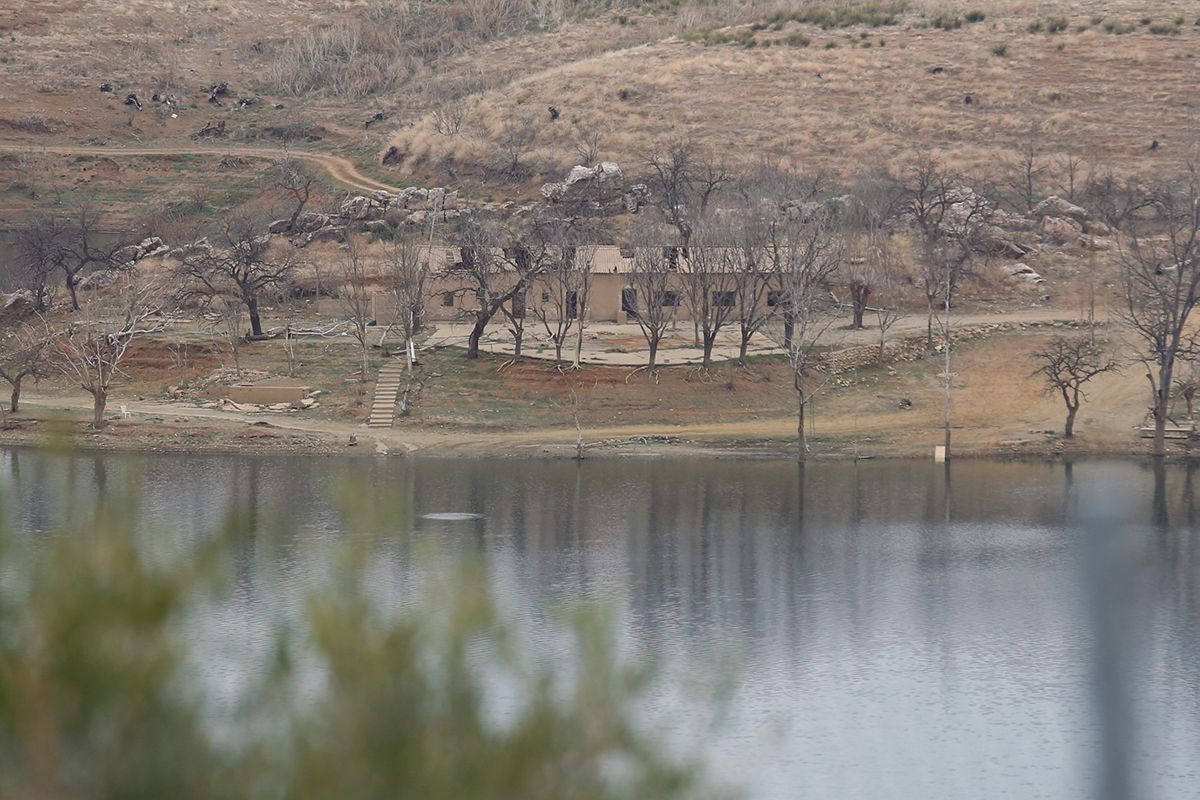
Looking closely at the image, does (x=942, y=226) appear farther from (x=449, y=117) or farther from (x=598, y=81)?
(x=449, y=117)

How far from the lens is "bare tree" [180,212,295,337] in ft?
187

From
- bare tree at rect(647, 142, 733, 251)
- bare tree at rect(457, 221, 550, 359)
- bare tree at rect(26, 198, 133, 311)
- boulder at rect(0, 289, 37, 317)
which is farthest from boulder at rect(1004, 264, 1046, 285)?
boulder at rect(0, 289, 37, 317)

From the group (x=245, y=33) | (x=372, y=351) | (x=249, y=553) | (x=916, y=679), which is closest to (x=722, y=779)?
(x=916, y=679)

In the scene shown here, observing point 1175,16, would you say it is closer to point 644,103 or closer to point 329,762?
point 644,103

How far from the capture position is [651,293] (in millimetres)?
50875

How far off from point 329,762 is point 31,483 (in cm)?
3509

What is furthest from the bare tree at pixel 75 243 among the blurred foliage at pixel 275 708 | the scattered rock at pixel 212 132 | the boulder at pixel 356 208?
the blurred foliage at pixel 275 708

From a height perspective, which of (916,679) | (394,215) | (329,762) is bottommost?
(916,679)

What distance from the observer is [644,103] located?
→ 87438mm

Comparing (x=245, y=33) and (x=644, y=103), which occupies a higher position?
(x=245, y=33)

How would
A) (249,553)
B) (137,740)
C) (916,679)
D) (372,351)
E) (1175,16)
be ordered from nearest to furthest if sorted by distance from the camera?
(137,740) < (916,679) < (249,553) < (372,351) < (1175,16)

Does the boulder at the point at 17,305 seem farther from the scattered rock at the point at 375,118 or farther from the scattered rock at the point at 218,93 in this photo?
the scattered rock at the point at 218,93

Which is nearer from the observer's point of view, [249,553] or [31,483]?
[249,553]

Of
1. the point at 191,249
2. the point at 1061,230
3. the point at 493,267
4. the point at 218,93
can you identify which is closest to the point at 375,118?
the point at 218,93
